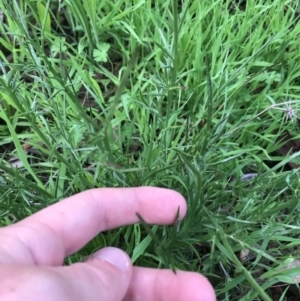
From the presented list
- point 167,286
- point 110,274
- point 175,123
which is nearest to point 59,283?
point 110,274

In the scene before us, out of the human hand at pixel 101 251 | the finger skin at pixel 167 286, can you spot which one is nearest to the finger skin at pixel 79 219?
the human hand at pixel 101 251

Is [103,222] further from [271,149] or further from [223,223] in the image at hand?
[271,149]

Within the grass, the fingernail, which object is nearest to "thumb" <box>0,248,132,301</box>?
the fingernail

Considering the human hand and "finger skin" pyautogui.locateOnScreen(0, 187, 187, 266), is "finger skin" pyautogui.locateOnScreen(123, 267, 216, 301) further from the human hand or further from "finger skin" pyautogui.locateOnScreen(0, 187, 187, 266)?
"finger skin" pyautogui.locateOnScreen(0, 187, 187, 266)

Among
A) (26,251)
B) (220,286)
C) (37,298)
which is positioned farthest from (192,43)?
(37,298)

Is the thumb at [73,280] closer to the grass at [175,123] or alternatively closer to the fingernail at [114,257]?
the fingernail at [114,257]
